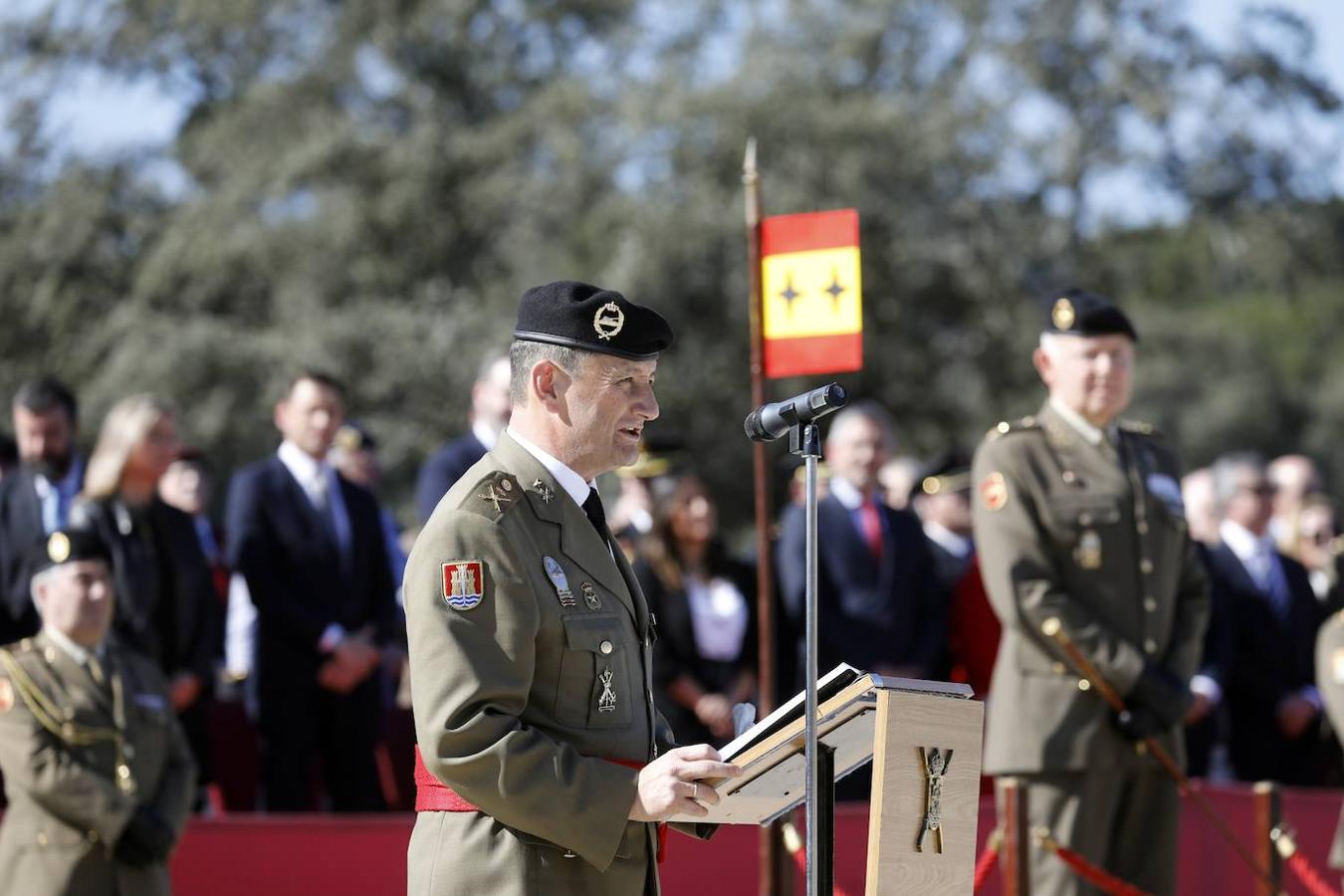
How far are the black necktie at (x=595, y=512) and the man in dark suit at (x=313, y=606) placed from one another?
4.06 metres

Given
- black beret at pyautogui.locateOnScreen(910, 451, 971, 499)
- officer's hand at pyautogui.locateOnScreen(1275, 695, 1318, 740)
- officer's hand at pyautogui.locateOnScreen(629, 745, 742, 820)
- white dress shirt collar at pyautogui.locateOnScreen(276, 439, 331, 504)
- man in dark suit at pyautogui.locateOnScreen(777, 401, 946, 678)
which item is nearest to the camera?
officer's hand at pyautogui.locateOnScreen(629, 745, 742, 820)

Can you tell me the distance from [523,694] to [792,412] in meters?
0.79

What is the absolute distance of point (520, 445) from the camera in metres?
4.12

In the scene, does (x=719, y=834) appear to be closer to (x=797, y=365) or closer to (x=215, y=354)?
(x=797, y=365)

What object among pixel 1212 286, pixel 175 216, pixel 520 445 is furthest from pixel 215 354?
pixel 1212 286

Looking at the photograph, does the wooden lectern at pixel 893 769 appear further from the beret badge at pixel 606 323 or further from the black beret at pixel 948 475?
the black beret at pixel 948 475

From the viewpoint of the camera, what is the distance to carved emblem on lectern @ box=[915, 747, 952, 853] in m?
4.00

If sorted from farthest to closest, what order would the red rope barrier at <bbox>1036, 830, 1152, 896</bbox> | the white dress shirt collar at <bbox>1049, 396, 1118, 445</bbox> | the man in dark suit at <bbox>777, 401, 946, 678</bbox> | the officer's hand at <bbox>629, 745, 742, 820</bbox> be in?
the man in dark suit at <bbox>777, 401, 946, 678</bbox> < the white dress shirt collar at <bbox>1049, 396, 1118, 445</bbox> < the red rope barrier at <bbox>1036, 830, 1152, 896</bbox> < the officer's hand at <bbox>629, 745, 742, 820</bbox>

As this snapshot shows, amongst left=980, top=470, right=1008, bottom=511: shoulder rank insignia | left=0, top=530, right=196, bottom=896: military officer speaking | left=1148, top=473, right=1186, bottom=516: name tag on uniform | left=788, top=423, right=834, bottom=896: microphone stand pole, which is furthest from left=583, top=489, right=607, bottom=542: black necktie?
left=1148, top=473, right=1186, bottom=516: name tag on uniform

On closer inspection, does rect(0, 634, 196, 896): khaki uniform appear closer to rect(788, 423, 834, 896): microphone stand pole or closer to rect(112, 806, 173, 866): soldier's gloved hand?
rect(112, 806, 173, 866): soldier's gloved hand

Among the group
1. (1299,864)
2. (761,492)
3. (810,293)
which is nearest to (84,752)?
(761,492)

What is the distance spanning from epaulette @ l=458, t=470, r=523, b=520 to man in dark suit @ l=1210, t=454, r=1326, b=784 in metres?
6.94

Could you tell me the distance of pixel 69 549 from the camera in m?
7.01

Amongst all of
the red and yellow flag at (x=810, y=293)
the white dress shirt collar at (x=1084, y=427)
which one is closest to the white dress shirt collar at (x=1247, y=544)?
the white dress shirt collar at (x=1084, y=427)
